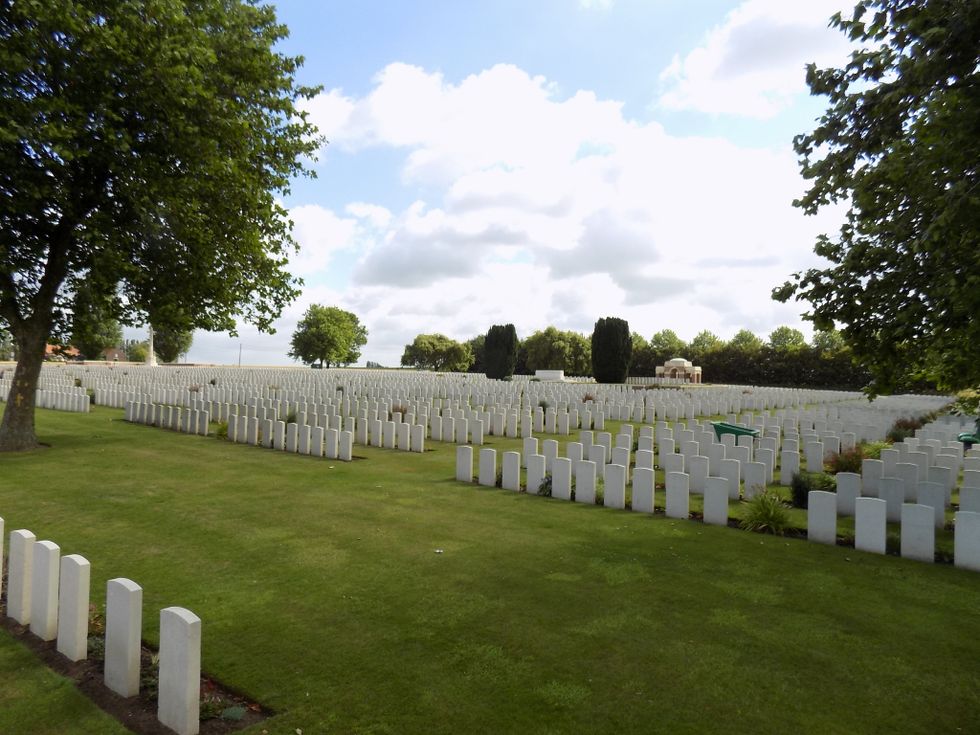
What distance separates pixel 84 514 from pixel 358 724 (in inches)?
233

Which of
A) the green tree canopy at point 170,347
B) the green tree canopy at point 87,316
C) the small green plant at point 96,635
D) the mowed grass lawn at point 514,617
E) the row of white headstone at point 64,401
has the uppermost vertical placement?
the green tree canopy at point 170,347

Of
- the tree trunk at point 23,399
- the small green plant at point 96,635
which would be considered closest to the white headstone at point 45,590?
the small green plant at point 96,635

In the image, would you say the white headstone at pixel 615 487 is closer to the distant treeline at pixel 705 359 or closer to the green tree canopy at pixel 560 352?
the distant treeline at pixel 705 359

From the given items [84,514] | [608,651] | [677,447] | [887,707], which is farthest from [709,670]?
[677,447]

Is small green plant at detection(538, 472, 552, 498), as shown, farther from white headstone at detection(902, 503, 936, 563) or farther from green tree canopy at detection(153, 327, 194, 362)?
green tree canopy at detection(153, 327, 194, 362)

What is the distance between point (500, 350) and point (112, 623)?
4690 centimetres

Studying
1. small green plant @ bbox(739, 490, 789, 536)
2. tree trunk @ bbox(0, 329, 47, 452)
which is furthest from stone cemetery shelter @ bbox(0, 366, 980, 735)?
tree trunk @ bbox(0, 329, 47, 452)

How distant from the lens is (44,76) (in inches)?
411

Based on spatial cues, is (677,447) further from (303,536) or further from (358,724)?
(358,724)

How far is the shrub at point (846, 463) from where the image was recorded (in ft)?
33.3

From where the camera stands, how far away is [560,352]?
6912 centimetres

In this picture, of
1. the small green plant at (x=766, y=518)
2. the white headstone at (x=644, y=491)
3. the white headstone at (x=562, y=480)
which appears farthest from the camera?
the white headstone at (x=562, y=480)

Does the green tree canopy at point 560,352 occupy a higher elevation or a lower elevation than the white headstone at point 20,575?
higher

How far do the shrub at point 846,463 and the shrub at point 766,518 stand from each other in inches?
154
